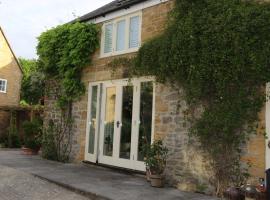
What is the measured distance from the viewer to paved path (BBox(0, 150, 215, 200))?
7238 millimetres

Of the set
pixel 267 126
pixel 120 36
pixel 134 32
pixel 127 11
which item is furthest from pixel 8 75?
pixel 267 126

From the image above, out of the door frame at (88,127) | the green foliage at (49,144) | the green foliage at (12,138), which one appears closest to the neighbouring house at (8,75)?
the green foliage at (12,138)

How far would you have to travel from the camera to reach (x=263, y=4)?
719 cm

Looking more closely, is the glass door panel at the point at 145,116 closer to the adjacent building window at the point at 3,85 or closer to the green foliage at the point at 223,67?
the green foliage at the point at 223,67

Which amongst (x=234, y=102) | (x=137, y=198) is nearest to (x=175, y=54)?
(x=234, y=102)

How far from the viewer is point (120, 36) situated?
1074 cm

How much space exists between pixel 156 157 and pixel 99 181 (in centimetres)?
150

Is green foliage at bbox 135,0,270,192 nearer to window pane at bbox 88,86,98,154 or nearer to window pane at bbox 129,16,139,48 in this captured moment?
window pane at bbox 129,16,139,48

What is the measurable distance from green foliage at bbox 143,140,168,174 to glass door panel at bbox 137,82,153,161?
69 cm

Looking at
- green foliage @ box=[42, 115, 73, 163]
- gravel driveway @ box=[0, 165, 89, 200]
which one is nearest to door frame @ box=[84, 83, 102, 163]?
green foliage @ box=[42, 115, 73, 163]

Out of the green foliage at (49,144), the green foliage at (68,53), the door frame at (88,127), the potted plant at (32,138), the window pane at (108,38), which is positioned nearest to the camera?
A: the door frame at (88,127)

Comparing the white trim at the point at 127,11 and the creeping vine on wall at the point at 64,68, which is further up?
the white trim at the point at 127,11

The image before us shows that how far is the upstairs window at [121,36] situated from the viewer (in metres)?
10.2

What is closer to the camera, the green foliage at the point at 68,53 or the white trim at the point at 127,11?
the white trim at the point at 127,11
